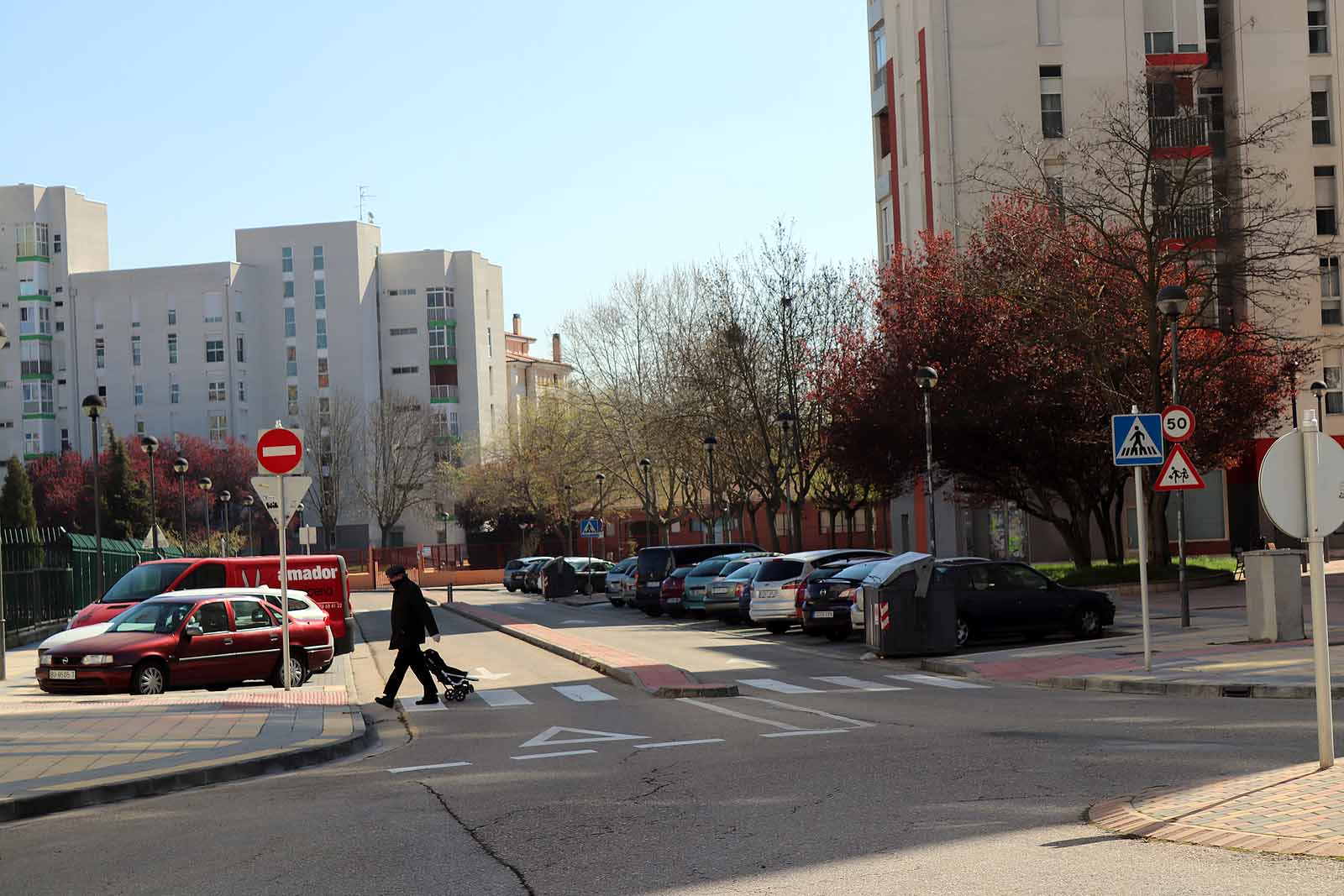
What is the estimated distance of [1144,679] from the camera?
17.4 metres

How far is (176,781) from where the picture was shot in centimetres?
1218

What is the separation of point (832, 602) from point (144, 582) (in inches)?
488

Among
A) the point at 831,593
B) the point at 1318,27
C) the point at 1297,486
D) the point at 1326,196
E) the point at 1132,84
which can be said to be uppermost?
the point at 1318,27

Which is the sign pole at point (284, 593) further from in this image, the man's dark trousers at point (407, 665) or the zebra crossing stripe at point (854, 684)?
the zebra crossing stripe at point (854, 684)

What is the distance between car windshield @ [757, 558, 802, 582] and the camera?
3103 centimetres

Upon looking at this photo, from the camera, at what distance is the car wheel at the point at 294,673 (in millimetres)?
22500

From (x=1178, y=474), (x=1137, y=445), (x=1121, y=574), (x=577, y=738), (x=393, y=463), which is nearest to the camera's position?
(x=577, y=738)

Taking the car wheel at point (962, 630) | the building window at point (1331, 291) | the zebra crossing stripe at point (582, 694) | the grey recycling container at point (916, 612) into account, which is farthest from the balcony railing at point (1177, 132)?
the zebra crossing stripe at point (582, 694)

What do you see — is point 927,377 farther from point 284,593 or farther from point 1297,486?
point 1297,486

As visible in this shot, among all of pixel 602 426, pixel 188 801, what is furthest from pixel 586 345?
pixel 188 801

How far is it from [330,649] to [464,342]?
95220mm

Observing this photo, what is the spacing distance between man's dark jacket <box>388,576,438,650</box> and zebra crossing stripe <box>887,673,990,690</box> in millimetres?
6470

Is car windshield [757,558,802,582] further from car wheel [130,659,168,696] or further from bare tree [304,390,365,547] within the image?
bare tree [304,390,365,547]

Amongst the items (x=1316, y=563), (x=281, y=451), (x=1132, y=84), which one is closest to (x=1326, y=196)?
(x=1132, y=84)
